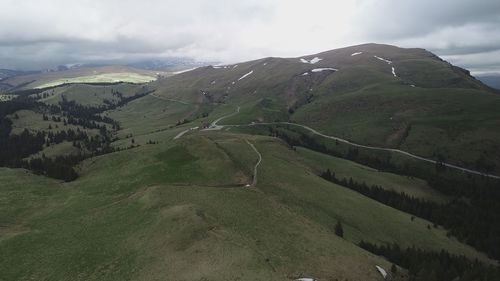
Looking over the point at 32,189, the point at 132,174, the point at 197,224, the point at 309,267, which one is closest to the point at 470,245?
the point at 309,267

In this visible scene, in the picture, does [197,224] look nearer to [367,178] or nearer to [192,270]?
[192,270]

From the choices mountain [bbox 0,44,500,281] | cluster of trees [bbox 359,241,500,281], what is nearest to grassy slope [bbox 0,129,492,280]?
mountain [bbox 0,44,500,281]

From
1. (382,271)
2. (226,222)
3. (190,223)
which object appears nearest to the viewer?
(382,271)

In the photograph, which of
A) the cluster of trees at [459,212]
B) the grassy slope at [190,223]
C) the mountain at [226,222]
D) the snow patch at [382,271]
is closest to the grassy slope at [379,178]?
the mountain at [226,222]

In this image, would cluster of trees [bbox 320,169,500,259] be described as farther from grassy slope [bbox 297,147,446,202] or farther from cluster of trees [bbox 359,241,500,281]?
cluster of trees [bbox 359,241,500,281]

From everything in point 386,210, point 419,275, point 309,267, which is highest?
point 309,267

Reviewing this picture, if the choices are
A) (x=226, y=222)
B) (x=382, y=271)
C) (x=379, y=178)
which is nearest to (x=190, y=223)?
(x=226, y=222)

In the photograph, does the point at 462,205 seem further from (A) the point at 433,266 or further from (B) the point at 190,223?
(B) the point at 190,223

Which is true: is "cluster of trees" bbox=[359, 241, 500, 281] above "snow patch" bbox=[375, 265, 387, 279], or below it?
below
